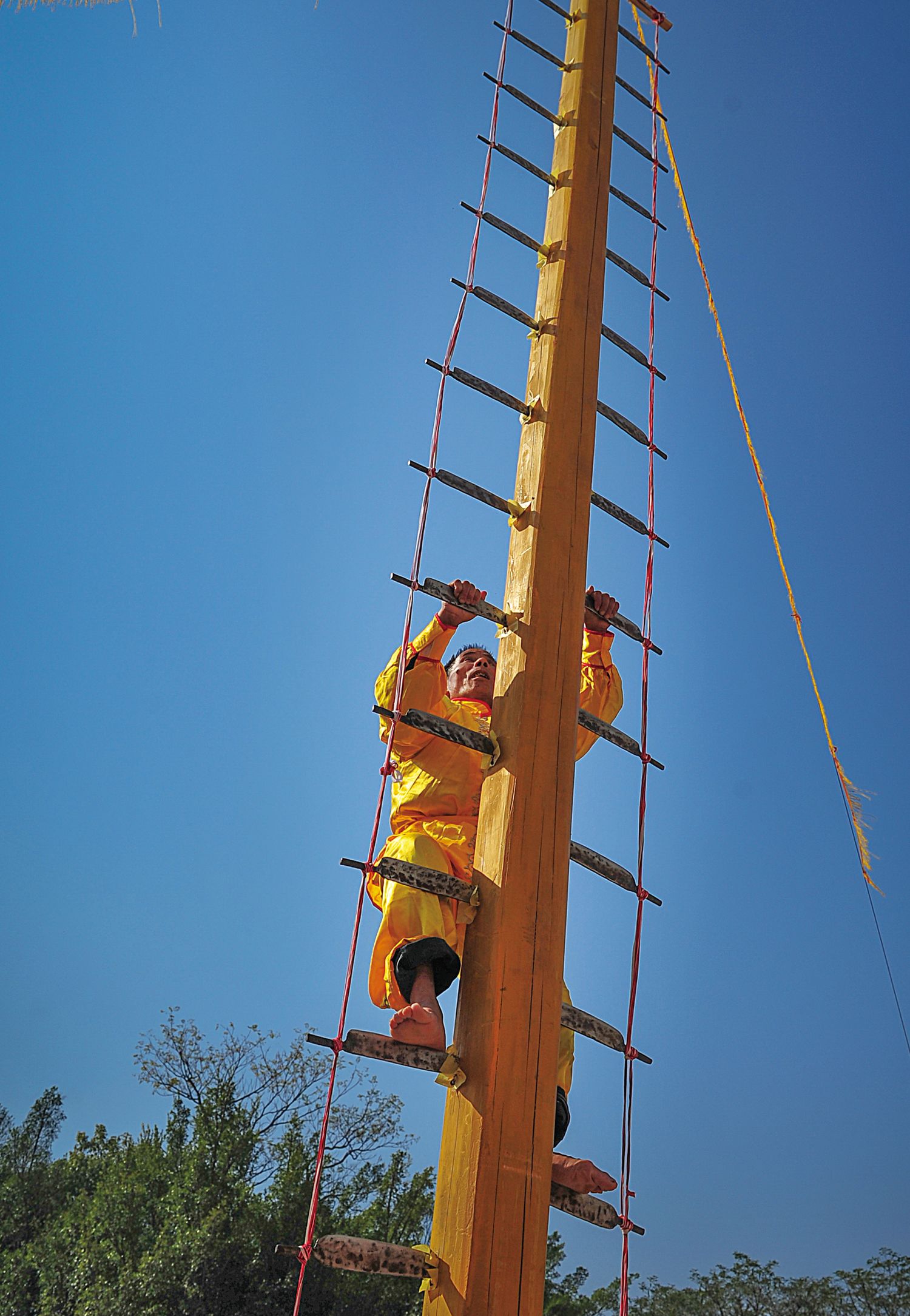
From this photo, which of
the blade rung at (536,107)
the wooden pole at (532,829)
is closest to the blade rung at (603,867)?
the wooden pole at (532,829)

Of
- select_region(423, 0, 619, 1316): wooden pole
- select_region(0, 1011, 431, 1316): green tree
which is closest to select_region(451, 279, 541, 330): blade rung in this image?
select_region(423, 0, 619, 1316): wooden pole

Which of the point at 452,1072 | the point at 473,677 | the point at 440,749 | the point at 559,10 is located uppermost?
the point at 559,10

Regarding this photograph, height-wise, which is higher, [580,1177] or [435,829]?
[435,829]

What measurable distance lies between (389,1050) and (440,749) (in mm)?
1121

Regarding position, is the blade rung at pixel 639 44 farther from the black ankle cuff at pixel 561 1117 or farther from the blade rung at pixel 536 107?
the black ankle cuff at pixel 561 1117

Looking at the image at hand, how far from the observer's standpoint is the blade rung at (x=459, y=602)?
116 inches

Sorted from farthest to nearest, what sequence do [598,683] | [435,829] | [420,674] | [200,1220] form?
[200,1220] < [598,683] < [435,829] < [420,674]

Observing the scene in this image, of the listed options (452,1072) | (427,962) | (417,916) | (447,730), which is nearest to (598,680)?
(447,730)

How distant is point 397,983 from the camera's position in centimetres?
290

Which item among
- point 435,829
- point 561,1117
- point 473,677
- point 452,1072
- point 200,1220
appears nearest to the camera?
point 452,1072

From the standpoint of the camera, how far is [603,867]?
2953 millimetres

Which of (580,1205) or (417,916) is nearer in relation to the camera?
(580,1205)

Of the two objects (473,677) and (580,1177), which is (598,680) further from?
(580,1177)

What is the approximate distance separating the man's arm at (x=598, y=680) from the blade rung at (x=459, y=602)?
21.2 inches
